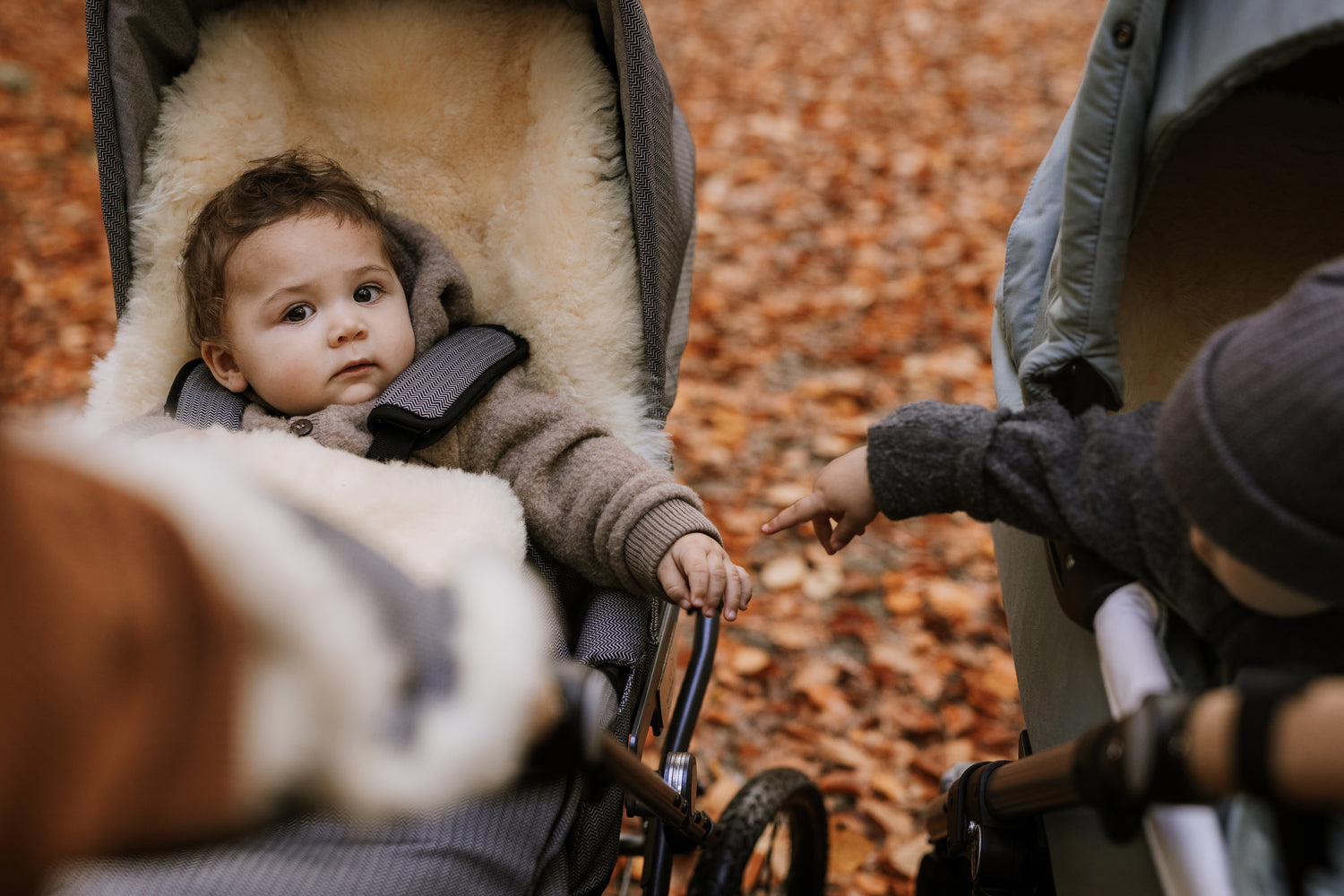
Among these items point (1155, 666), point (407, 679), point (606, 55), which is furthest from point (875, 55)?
point (407, 679)

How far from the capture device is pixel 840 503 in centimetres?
125

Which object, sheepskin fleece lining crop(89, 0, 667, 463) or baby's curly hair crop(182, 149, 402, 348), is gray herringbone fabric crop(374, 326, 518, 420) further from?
baby's curly hair crop(182, 149, 402, 348)

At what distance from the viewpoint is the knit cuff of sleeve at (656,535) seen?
4.33ft

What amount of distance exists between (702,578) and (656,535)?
0.10m

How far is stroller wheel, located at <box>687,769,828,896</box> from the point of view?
1526mm

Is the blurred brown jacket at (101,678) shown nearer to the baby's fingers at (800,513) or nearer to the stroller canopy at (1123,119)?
the baby's fingers at (800,513)

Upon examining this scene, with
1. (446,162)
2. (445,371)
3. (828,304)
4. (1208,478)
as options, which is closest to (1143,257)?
(1208,478)

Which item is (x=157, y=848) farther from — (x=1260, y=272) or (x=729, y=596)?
(x=1260, y=272)

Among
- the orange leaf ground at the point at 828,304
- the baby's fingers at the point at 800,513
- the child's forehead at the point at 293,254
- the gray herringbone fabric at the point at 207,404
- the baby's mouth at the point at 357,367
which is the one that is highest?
the child's forehead at the point at 293,254

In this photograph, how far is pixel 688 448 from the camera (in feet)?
10.2

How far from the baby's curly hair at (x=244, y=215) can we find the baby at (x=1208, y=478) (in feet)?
3.30

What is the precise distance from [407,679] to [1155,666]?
2.35 ft

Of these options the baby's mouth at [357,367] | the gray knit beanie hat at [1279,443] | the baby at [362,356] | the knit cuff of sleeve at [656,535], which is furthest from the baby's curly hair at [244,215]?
the gray knit beanie hat at [1279,443]

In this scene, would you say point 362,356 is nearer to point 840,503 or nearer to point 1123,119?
point 840,503
